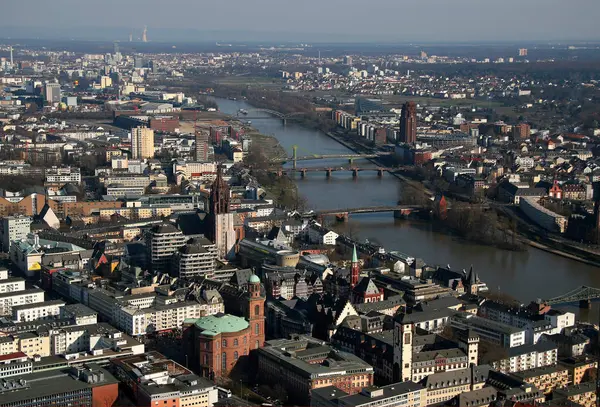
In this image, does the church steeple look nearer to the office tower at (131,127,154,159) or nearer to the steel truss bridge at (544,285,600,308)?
the steel truss bridge at (544,285,600,308)

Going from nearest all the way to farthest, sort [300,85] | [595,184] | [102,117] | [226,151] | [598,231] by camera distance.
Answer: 1. [598,231]
2. [595,184]
3. [226,151]
4. [102,117]
5. [300,85]

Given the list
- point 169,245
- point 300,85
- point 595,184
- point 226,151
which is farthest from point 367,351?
point 300,85

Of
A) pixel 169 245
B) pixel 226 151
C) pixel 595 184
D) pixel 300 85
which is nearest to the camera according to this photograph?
pixel 169 245


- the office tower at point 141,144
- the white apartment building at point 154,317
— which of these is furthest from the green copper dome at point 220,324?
the office tower at point 141,144

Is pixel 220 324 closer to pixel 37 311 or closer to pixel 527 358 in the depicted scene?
pixel 37 311

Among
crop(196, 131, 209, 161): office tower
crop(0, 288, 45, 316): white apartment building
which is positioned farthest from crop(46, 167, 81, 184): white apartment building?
crop(0, 288, 45, 316): white apartment building

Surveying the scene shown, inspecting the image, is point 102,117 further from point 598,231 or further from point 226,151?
point 598,231
